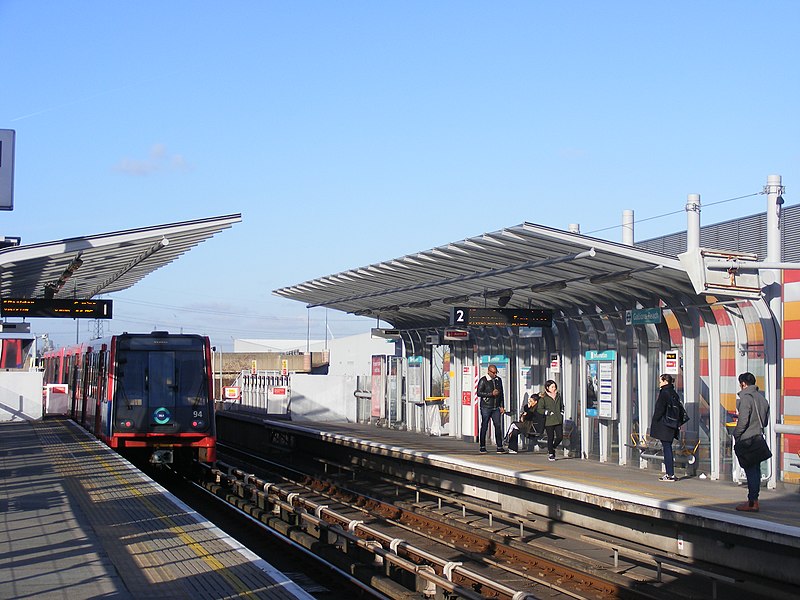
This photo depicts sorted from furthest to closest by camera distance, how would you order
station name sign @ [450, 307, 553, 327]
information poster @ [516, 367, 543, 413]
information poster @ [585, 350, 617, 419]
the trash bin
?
the trash bin, information poster @ [516, 367, 543, 413], station name sign @ [450, 307, 553, 327], information poster @ [585, 350, 617, 419]

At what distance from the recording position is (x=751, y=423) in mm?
10859

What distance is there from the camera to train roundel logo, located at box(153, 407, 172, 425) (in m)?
19.8

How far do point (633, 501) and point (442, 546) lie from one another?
3.14 metres

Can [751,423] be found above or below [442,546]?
above

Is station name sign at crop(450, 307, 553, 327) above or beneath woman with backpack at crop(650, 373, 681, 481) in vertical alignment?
above

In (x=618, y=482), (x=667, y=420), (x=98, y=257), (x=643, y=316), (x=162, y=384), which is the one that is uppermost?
(x=98, y=257)

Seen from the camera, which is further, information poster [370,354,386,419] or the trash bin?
information poster [370,354,386,419]

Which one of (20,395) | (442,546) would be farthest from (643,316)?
(20,395)

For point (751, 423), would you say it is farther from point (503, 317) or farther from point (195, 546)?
point (503, 317)

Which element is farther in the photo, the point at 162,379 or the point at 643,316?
the point at 162,379

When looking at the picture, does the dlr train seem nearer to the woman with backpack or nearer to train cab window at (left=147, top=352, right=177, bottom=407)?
train cab window at (left=147, top=352, right=177, bottom=407)

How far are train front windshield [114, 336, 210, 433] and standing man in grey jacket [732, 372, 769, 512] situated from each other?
11.7 m

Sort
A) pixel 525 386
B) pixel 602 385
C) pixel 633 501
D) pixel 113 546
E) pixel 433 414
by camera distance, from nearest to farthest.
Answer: pixel 113 546, pixel 633 501, pixel 602 385, pixel 525 386, pixel 433 414

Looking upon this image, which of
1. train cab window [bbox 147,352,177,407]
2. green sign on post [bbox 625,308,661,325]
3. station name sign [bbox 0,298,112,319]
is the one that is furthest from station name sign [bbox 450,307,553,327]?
station name sign [bbox 0,298,112,319]
